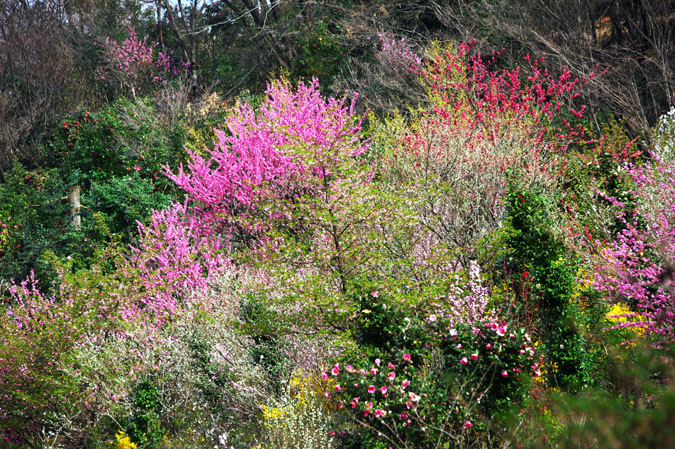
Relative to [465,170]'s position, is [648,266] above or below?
below

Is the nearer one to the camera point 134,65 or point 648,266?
point 648,266

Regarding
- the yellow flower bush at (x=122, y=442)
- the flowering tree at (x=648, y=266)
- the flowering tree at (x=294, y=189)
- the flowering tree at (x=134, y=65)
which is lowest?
the yellow flower bush at (x=122, y=442)

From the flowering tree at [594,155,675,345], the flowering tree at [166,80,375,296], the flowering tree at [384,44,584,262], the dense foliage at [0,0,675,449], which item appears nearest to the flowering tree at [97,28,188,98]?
the dense foliage at [0,0,675,449]

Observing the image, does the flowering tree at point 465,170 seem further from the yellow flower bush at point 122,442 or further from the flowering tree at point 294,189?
the yellow flower bush at point 122,442

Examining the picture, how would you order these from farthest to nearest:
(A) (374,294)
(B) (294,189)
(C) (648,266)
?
(B) (294,189), (C) (648,266), (A) (374,294)

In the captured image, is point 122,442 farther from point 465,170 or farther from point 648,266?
point 648,266

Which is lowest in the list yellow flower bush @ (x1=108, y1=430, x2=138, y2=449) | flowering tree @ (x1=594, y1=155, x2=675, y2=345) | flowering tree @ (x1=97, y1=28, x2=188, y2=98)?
yellow flower bush @ (x1=108, y1=430, x2=138, y2=449)

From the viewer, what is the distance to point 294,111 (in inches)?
317

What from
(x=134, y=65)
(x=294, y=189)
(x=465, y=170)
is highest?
(x=134, y=65)

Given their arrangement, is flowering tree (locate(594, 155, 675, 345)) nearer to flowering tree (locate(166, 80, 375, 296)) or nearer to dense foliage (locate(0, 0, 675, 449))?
dense foliage (locate(0, 0, 675, 449))

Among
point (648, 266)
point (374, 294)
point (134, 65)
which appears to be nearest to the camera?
point (374, 294)

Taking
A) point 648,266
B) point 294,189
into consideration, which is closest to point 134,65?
point 294,189

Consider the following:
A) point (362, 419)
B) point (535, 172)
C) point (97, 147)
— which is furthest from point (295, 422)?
point (97, 147)

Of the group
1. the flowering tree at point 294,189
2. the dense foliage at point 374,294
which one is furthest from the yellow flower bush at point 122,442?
the flowering tree at point 294,189
